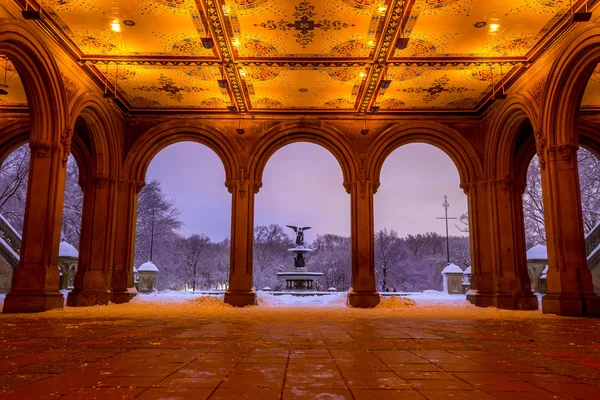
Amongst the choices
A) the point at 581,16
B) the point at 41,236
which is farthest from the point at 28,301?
the point at 581,16

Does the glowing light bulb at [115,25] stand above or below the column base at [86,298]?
above

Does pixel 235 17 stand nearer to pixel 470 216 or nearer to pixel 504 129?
pixel 504 129

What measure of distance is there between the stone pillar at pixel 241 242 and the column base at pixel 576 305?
8.16 metres

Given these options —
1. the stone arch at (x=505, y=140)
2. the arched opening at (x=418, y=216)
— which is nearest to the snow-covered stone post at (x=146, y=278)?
the stone arch at (x=505, y=140)

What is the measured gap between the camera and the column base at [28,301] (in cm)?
943

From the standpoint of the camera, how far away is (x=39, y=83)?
10273mm

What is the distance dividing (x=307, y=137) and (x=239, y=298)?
5.66 m

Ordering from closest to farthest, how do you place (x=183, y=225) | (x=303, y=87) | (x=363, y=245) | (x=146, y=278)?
(x=303, y=87) < (x=363, y=245) < (x=146, y=278) < (x=183, y=225)

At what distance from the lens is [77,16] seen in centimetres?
934

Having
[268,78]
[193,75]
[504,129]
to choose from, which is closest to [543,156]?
[504,129]

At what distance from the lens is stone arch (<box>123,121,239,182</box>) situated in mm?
14758

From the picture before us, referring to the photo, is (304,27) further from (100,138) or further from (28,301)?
(28,301)

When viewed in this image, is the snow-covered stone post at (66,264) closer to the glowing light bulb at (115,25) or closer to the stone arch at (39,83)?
the stone arch at (39,83)

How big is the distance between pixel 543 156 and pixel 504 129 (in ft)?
8.58
